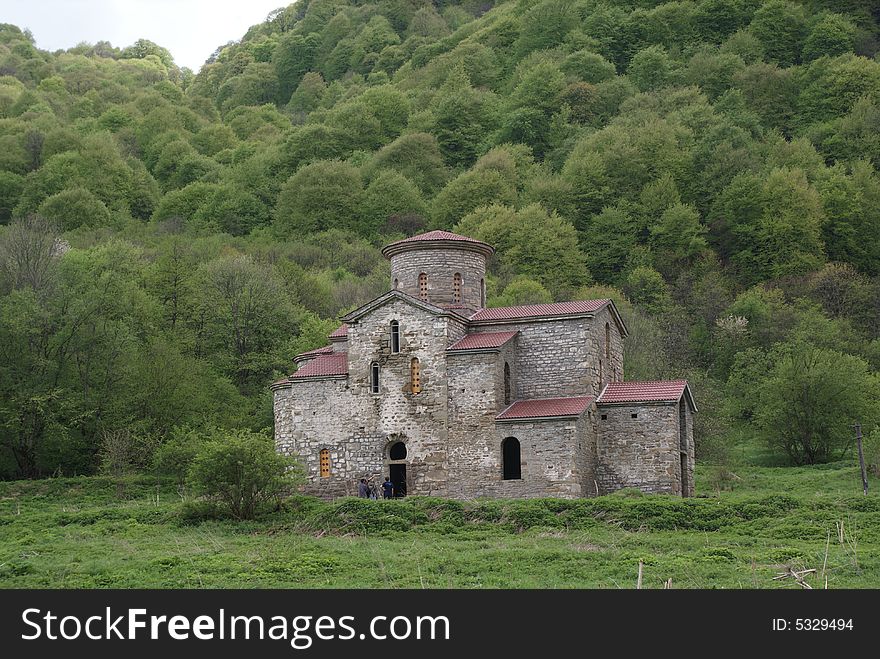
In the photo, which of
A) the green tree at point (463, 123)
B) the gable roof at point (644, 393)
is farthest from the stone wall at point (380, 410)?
the green tree at point (463, 123)

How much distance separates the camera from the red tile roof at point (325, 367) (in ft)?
134

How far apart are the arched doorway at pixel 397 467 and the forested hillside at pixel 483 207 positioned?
1187 centimetres

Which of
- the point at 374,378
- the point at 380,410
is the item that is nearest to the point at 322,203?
the point at 374,378

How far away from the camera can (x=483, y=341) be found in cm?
3897

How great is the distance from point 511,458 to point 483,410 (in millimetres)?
1969

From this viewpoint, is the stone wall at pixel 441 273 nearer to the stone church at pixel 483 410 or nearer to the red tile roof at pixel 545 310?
the stone church at pixel 483 410

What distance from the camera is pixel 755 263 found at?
76.4 m

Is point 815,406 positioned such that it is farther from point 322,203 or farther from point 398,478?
point 322,203

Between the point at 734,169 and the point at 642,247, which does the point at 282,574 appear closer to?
the point at 642,247

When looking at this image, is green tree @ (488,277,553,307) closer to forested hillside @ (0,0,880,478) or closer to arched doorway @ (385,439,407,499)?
forested hillside @ (0,0,880,478)

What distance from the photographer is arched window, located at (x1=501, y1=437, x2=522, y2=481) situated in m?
38.2

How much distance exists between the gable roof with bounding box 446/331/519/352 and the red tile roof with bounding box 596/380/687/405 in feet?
12.7

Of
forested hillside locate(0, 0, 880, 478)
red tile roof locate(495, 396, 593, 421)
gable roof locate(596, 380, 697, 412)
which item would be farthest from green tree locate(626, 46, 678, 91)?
red tile roof locate(495, 396, 593, 421)
